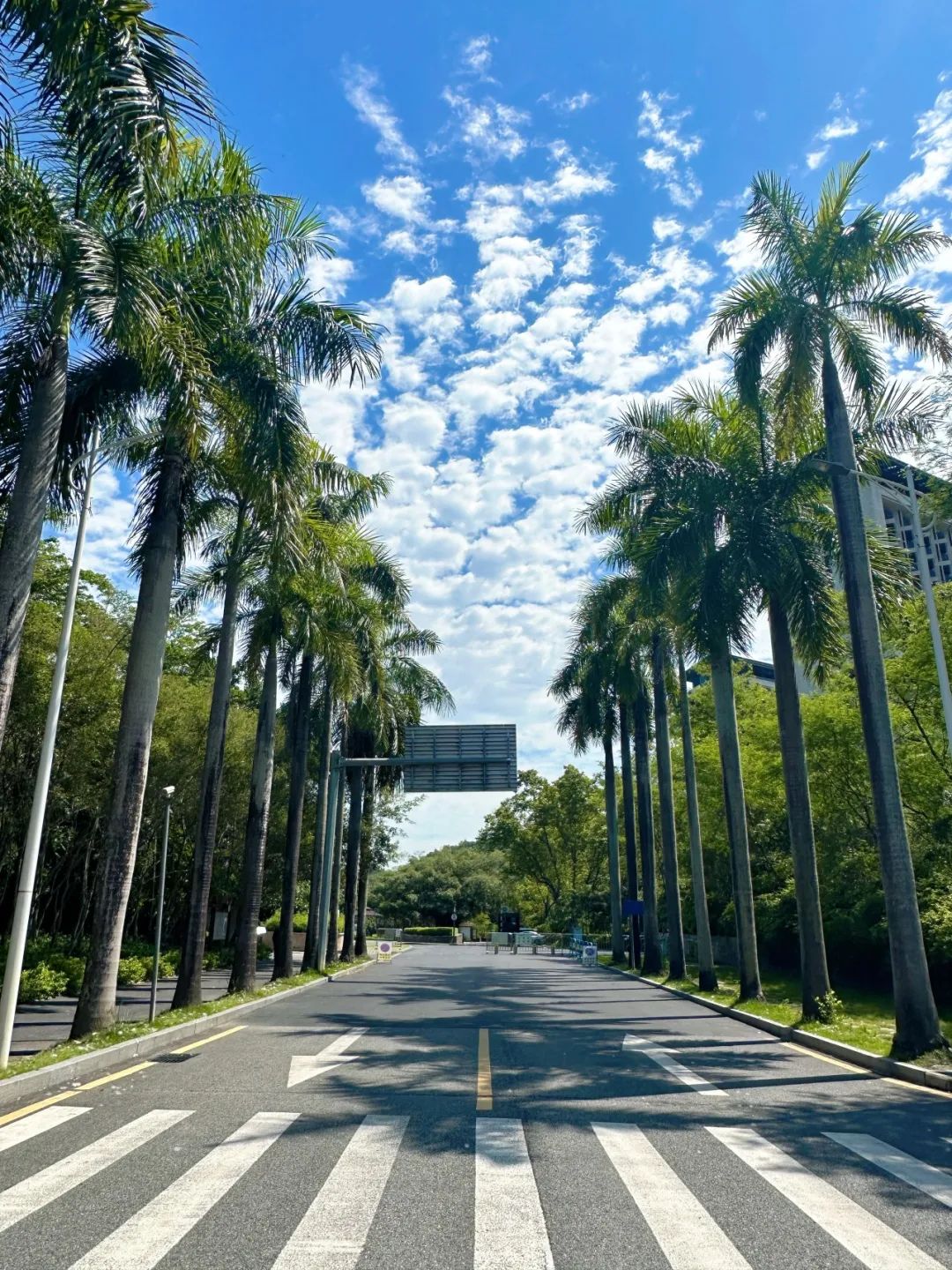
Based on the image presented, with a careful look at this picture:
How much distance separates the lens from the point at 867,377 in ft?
53.3

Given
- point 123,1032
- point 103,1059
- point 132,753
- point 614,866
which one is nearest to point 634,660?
point 614,866

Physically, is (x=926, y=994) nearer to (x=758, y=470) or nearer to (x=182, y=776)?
(x=758, y=470)

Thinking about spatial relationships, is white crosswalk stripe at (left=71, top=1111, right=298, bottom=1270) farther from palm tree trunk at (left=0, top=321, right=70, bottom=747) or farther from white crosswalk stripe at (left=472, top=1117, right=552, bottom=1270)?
palm tree trunk at (left=0, top=321, right=70, bottom=747)

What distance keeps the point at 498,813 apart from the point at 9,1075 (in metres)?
66.1

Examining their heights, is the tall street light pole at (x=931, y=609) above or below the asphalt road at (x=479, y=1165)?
above

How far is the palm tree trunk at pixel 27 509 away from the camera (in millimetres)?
10180

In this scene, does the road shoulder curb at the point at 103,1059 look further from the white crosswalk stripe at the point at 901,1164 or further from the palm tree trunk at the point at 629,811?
the palm tree trunk at the point at 629,811

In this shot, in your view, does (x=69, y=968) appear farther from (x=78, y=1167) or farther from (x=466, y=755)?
(x=78, y=1167)

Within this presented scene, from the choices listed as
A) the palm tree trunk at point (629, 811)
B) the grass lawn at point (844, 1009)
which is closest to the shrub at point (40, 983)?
the grass lawn at point (844, 1009)

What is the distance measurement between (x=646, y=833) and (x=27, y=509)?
26.7 meters

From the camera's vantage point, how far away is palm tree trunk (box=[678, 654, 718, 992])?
79.4 ft

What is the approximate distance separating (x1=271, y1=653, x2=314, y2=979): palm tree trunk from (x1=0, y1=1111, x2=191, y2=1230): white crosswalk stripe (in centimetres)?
1806

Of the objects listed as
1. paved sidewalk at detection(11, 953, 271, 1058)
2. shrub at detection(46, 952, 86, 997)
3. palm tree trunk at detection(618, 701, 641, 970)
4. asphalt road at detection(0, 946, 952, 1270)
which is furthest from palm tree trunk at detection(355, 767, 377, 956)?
asphalt road at detection(0, 946, 952, 1270)

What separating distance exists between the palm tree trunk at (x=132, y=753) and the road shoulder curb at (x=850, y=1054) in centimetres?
1006
